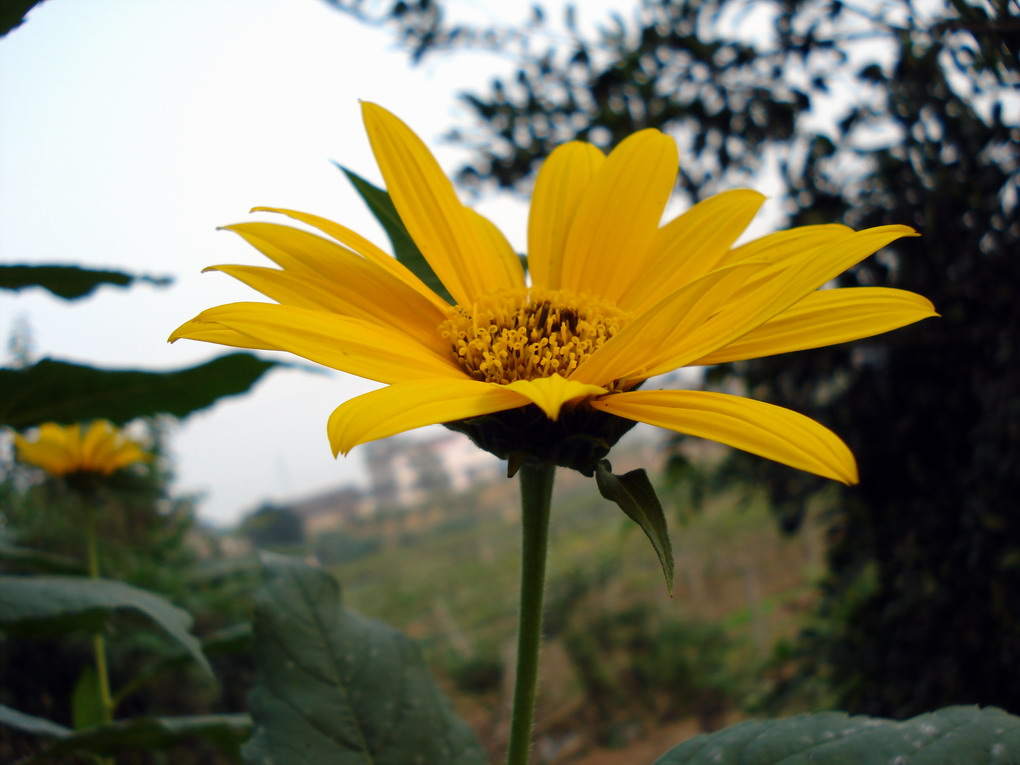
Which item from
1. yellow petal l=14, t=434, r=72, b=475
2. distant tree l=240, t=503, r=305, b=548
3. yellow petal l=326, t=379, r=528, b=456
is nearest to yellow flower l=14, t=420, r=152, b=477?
yellow petal l=14, t=434, r=72, b=475

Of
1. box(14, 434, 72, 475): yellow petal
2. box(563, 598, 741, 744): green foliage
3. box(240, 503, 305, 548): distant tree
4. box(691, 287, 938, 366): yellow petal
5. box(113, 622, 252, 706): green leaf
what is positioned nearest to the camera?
box(691, 287, 938, 366): yellow petal

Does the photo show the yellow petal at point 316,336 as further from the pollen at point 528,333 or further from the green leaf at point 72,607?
the green leaf at point 72,607

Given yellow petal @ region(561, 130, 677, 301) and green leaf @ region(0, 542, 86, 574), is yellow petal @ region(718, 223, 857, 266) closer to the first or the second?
yellow petal @ region(561, 130, 677, 301)

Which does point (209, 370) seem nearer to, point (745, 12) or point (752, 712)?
point (745, 12)

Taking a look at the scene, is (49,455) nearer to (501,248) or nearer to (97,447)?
(97,447)

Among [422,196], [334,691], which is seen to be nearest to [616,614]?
[334,691]

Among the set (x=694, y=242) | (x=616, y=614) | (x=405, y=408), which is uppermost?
(x=694, y=242)
